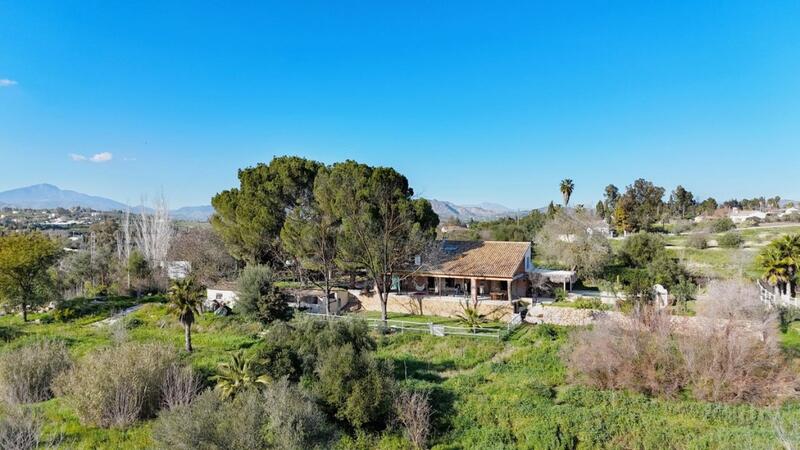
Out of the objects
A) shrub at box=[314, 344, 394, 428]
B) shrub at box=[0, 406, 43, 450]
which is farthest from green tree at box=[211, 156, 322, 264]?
shrub at box=[0, 406, 43, 450]

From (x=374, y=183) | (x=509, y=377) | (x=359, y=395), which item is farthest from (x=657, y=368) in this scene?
(x=374, y=183)

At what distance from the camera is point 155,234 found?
49469 millimetres

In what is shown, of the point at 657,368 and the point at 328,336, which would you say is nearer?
the point at 657,368

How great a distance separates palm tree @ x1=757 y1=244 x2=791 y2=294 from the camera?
24375 millimetres

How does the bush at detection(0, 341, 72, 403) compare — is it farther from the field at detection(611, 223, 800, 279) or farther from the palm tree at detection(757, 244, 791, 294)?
the field at detection(611, 223, 800, 279)

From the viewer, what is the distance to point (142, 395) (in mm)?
14969

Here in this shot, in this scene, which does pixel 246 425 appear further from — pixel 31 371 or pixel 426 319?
pixel 426 319

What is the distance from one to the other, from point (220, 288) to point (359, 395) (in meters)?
20.1

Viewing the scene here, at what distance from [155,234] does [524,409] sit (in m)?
47.3

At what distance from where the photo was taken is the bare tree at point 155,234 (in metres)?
47.3

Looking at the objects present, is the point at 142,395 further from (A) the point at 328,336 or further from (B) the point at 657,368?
(B) the point at 657,368

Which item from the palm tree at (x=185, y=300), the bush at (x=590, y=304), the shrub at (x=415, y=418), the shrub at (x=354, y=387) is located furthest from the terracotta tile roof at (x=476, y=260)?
the palm tree at (x=185, y=300)

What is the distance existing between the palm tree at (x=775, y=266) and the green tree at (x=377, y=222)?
19.2m

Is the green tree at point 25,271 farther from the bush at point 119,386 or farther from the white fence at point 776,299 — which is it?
the white fence at point 776,299
